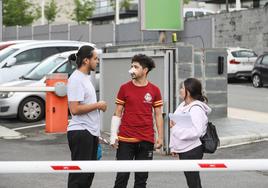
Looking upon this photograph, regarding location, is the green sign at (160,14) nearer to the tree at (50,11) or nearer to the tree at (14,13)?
the tree at (14,13)

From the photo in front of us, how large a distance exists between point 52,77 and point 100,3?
55062 millimetres

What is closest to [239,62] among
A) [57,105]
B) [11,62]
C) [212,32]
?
[212,32]

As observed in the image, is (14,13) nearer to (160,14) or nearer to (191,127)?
(160,14)

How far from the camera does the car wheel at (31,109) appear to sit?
592 inches

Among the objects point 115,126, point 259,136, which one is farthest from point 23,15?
point 115,126

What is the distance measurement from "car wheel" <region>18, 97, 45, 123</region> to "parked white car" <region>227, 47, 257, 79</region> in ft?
44.7

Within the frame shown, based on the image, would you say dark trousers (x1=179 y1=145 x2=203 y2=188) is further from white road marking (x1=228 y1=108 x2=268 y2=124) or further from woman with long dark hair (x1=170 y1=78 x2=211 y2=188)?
white road marking (x1=228 y1=108 x2=268 y2=124)

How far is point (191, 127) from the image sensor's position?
652cm

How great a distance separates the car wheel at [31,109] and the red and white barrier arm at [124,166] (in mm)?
10216

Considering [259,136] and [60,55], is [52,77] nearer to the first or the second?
[60,55]

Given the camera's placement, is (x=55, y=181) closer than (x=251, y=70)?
Yes

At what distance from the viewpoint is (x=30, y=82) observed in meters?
15.4

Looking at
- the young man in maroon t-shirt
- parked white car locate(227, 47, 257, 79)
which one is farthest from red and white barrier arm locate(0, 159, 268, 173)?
parked white car locate(227, 47, 257, 79)

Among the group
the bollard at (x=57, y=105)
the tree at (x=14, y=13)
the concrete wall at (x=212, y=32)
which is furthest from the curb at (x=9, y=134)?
the tree at (x=14, y=13)
